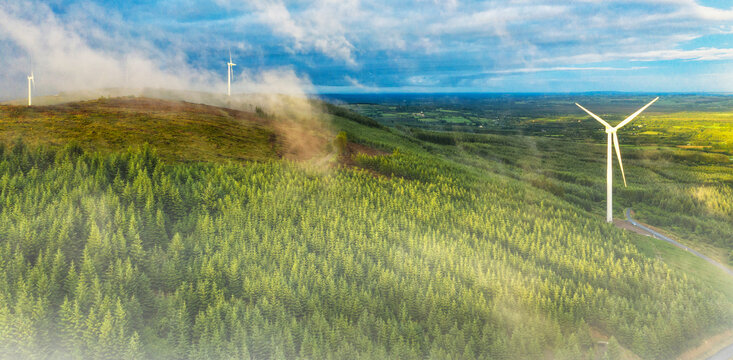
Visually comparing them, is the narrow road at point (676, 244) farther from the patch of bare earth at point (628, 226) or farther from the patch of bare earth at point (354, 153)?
the patch of bare earth at point (354, 153)

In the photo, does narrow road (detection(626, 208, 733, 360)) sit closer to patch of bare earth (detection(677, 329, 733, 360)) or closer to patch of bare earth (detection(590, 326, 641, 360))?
patch of bare earth (detection(677, 329, 733, 360))

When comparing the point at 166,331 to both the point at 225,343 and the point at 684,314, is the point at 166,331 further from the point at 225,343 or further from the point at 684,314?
the point at 684,314

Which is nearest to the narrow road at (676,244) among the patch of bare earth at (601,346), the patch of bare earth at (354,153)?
the patch of bare earth at (601,346)

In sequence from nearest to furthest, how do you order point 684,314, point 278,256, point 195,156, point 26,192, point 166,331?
point 166,331 → point 684,314 → point 278,256 → point 26,192 → point 195,156

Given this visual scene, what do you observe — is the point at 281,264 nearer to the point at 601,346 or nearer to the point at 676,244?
the point at 601,346

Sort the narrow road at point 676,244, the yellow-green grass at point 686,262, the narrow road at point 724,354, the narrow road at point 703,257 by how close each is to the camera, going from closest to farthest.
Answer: the narrow road at point 724,354 < the narrow road at point 703,257 < the yellow-green grass at point 686,262 < the narrow road at point 676,244

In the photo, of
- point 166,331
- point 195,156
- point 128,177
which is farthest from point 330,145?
point 166,331

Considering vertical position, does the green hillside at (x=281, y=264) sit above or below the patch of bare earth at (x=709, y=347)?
above
